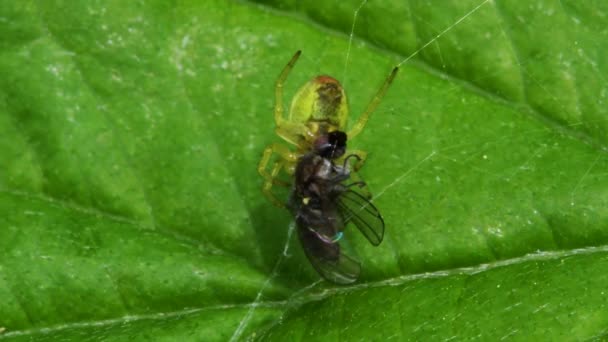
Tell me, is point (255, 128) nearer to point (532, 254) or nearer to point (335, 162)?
point (335, 162)

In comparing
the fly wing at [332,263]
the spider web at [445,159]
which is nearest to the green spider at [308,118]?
the spider web at [445,159]

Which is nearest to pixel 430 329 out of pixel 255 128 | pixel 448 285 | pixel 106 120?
pixel 448 285

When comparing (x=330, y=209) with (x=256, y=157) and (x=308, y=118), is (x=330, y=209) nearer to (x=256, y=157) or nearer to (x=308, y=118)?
(x=256, y=157)

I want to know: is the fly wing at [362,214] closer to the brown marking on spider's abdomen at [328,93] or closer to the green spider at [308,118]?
the green spider at [308,118]

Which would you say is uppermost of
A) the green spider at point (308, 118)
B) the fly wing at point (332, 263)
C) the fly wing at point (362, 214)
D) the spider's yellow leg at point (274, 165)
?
the green spider at point (308, 118)

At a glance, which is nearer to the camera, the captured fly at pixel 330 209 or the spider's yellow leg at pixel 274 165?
the captured fly at pixel 330 209

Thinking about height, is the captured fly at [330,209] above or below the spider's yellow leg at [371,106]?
below

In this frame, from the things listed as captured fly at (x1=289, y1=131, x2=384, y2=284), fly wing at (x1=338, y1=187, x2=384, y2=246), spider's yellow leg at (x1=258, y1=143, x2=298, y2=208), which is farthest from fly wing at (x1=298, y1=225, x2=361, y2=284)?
spider's yellow leg at (x1=258, y1=143, x2=298, y2=208)

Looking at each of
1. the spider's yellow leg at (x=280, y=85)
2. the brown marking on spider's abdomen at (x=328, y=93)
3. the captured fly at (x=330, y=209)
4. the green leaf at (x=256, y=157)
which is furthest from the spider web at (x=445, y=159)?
the spider's yellow leg at (x=280, y=85)
